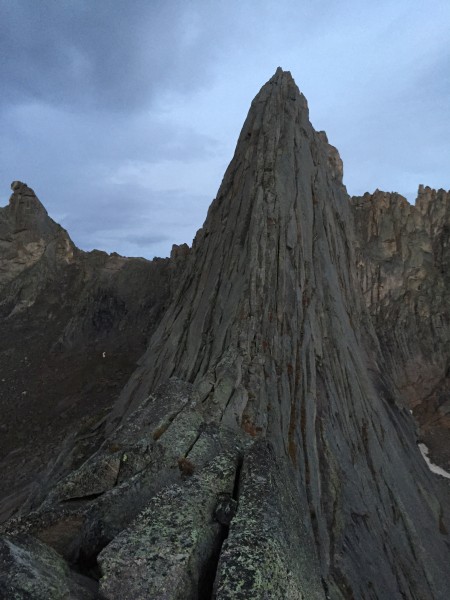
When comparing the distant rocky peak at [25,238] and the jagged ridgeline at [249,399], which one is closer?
the jagged ridgeline at [249,399]

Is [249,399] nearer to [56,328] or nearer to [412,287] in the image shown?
[56,328]

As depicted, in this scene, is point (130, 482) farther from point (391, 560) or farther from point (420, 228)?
point (420, 228)

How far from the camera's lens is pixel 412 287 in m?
49.5

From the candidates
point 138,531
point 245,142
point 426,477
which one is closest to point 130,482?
point 138,531

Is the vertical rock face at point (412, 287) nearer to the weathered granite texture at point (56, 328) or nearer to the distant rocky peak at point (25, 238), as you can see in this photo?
the weathered granite texture at point (56, 328)

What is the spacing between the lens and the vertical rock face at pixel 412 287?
44125 millimetres

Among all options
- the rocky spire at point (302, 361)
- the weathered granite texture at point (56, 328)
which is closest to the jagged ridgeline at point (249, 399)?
the rocky spire at point (302, 361)

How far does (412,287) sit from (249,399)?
40.3 metres

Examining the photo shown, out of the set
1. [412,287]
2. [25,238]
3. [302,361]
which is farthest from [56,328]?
[412,287]

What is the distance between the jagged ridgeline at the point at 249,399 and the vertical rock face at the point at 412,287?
214mm

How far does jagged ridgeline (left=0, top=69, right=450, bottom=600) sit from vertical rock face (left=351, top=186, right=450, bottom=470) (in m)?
0.21

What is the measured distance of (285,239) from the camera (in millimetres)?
23438

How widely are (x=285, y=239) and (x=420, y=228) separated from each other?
35672 millimetres

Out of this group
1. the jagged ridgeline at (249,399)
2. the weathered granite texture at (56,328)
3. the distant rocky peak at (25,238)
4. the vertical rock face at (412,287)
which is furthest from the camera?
the distant rocky peak at (25,238)
